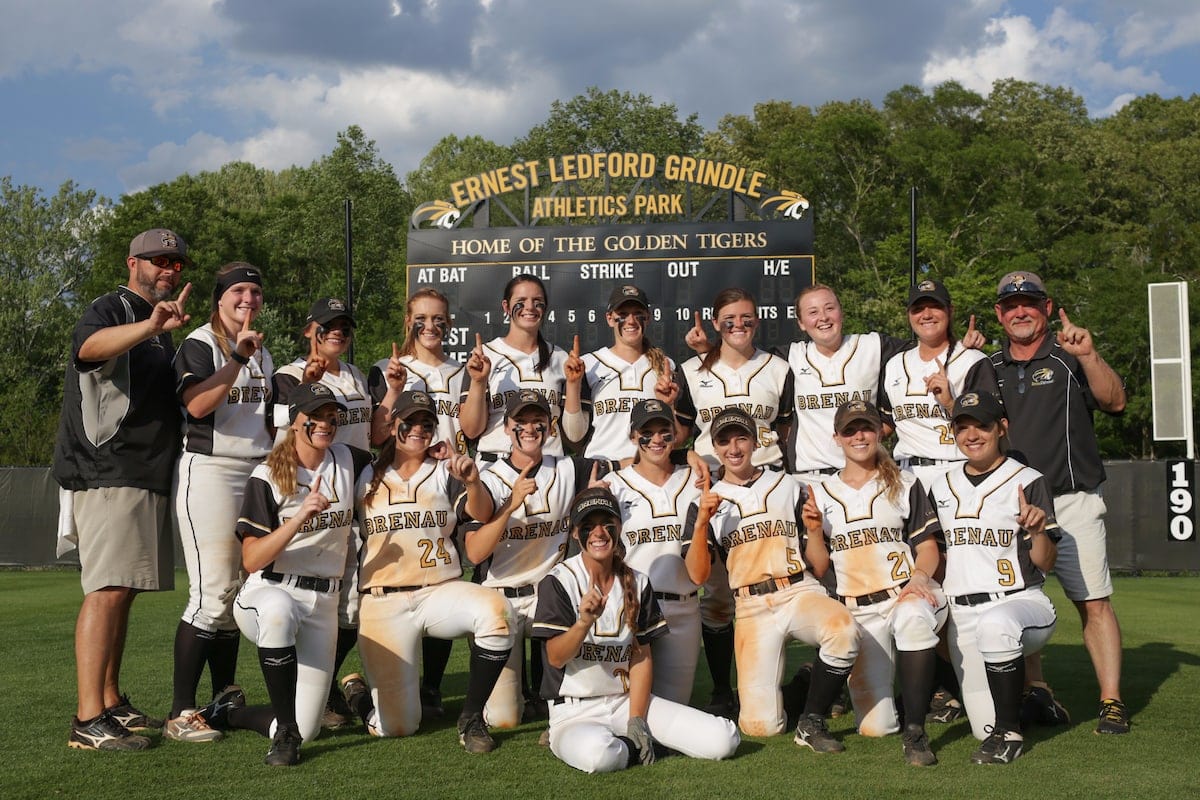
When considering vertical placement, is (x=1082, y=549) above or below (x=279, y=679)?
above

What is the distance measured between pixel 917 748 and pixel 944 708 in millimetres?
886

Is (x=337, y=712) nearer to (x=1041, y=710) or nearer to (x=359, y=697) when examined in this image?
(x=359, y=697)

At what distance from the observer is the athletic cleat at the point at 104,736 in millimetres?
4426

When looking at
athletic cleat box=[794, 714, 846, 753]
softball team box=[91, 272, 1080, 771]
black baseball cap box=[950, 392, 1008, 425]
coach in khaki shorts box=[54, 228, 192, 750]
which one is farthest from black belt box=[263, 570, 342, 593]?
black baseball cap box=[950, 392, 1008, 425]

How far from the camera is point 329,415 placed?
4645mm

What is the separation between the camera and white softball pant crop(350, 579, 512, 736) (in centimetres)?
472

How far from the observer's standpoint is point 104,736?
14.5ft

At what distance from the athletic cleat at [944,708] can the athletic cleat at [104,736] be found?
3392 millimetres

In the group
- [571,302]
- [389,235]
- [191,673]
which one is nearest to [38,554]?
[571,302]

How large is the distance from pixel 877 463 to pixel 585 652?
155 centimetres

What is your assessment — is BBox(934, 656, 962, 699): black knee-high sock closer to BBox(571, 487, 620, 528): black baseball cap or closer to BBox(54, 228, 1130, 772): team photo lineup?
BBox(54, 228, 1130, 772): team photo lineup

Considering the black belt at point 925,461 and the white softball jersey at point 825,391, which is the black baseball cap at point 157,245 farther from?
the black belt at point 925,461

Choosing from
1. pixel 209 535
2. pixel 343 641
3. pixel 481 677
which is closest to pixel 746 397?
pixel 481 677

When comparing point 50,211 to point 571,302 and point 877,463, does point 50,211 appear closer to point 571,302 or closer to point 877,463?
point 571,302
